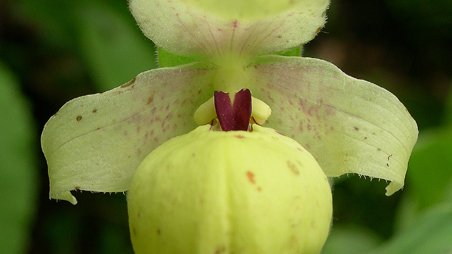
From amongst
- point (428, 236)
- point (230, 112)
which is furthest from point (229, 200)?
point (428, 236)

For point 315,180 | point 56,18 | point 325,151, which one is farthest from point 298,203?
point 56,18

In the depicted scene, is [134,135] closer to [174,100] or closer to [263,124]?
[174,100]

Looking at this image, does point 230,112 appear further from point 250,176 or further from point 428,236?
point 428,236

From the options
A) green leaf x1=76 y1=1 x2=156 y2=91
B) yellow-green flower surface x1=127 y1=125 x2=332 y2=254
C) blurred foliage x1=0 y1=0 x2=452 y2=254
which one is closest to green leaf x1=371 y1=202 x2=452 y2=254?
blurred foliage x1=0 y1=0 x2=452 y2=254

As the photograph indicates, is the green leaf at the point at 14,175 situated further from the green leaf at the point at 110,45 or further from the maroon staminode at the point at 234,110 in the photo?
the maroon staminode at the point at 234,110

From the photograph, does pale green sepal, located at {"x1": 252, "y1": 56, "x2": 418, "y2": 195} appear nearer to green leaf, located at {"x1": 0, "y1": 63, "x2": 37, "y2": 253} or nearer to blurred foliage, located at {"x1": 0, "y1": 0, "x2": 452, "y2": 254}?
blurred foliage, located at {"x1": 0, "y1": 0, "x2": 452, "y2": 254}

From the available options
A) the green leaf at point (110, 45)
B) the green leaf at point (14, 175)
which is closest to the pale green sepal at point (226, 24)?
the green leaf at point (14, 175)
